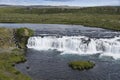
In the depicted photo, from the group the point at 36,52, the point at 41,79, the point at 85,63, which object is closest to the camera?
the point at 41,79

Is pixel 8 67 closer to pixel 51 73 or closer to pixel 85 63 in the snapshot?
pixel 51 73

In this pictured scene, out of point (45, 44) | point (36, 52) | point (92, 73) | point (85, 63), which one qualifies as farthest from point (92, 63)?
point (45, 44)

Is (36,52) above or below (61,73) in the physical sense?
below

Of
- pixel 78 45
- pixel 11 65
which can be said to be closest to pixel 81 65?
pixel 11 65

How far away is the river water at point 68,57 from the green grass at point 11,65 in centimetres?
194

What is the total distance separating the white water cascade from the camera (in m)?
70.1

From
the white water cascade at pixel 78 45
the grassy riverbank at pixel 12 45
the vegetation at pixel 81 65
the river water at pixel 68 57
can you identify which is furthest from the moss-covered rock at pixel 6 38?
the vegetation at pixel 81 65

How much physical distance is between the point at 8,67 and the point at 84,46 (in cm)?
2646

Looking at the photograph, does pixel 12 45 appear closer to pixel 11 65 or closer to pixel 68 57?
pixel 68 57

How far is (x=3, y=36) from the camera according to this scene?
71688 mm

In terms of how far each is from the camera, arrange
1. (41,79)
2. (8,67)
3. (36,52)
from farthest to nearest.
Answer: (36,52) → (8,67) → (41,79)

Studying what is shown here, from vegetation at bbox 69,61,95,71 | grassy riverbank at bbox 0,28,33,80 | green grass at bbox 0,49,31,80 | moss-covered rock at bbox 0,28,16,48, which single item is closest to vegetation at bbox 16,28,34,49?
grassy riverbank at bbox 0,28,33,80

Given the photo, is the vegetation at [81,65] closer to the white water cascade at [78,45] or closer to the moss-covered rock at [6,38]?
the white water cascade at [78,45]

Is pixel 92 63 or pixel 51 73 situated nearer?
pixel 51 73
